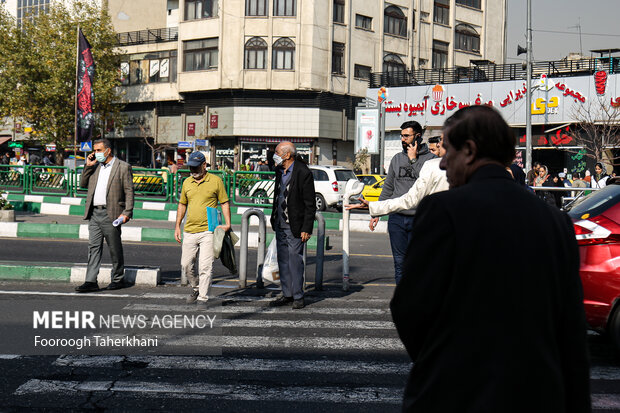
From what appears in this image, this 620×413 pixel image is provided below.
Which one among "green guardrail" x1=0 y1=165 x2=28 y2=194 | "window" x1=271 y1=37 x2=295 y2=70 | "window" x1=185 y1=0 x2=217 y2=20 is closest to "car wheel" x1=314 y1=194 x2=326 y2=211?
"green guardrail" x1=0 y1=165 x2=28 y2=194

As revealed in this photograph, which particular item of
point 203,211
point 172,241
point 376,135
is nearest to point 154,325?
point 203,211

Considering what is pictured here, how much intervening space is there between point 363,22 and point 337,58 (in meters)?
3.46

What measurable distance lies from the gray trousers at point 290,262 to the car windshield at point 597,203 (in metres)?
2.92

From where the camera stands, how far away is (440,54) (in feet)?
175

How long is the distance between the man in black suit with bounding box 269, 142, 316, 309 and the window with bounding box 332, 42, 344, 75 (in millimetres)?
38430

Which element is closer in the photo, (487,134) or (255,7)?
(487,134)

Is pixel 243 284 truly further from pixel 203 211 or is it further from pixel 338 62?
pixel 338 62

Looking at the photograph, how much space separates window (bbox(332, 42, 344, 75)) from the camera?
46188mm

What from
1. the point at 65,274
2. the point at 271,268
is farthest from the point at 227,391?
the point at 65,274

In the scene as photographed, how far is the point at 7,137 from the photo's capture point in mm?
60844

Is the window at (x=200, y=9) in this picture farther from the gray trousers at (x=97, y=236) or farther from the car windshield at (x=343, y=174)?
the gray trousers at (x=97, y=236)

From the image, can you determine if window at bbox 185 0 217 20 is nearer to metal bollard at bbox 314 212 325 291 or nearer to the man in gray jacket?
metal bollard at bbox 314 212 325 291

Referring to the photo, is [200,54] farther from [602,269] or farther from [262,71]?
[602,269]

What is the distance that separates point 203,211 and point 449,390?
652 centimetres
